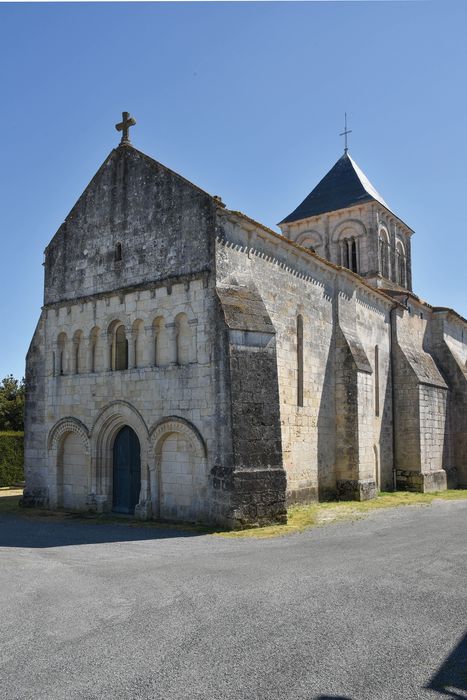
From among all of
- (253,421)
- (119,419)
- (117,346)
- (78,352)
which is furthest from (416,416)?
(78,352)

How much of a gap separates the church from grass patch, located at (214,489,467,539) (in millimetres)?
363

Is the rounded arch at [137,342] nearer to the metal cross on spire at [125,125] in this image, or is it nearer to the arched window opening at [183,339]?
the arched window opening at [183,339]

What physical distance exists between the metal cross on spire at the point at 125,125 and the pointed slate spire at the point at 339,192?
13.5m

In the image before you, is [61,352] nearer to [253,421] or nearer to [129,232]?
[129,232]

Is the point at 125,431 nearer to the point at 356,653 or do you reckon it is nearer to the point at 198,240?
the point at 198,240

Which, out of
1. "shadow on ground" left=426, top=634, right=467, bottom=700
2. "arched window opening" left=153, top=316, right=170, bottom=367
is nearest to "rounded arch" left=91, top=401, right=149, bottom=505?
"arched window opening" left=153, top=316, right=170, bottom=367

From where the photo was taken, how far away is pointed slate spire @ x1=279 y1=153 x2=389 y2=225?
90.7 feet

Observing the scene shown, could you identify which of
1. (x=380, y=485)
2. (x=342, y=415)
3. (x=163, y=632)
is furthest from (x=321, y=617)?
(x=380, y=485)

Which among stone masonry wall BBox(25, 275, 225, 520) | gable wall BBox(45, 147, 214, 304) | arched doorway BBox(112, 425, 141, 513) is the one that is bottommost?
arched doorway BBox(112, 425, 141, 513)

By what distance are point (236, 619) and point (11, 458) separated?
20.1 m

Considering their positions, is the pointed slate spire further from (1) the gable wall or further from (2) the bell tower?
(1) the gable wall

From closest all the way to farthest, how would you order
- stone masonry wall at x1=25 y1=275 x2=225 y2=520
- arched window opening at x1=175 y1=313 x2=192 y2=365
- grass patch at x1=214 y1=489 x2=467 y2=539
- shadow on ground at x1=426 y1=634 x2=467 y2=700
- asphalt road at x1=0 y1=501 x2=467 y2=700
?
shadow on ground at x1=426 y1=634 x2=467 y2=700
asphalt road at x1=0 y1=501 x2=467 y2=700
grass patch at x1=214 y1=489 x2=467 y2=539
stone masonry wall at x1=25 y1=275 x2=225 y2=520
arched window opening at x1=175 y1=313 x2=192 y2=365

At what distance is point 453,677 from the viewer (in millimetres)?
5281

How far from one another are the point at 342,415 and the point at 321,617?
38.3 feet
